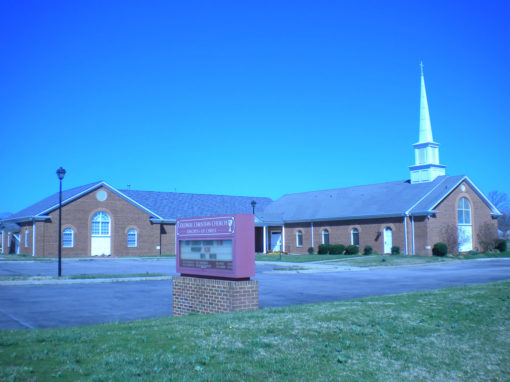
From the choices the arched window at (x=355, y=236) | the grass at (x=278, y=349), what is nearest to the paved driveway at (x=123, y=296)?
the grass at (x=278, y=349)

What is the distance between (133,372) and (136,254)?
41.5m

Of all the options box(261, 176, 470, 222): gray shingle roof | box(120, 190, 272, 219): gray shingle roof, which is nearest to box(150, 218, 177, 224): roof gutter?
box(120, 190, 272, 219): gray shingle roof

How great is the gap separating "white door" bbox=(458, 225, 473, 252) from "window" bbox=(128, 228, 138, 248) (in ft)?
92.4

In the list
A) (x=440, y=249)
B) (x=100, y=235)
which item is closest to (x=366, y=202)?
(x=440, y=249)

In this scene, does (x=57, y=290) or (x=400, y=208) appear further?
(x=400, y=208)

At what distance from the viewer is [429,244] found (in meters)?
37.4

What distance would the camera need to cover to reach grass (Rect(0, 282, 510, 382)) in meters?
5.89

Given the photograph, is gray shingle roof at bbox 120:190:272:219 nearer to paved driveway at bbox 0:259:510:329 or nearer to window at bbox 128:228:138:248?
window at bbox 128:228:138:248

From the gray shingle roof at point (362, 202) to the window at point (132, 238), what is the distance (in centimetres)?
1264

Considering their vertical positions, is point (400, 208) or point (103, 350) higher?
point (400, 208)

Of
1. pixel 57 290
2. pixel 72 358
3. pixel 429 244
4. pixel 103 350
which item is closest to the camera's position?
pixel 72 358

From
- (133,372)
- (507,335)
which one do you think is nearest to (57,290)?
(133,372)

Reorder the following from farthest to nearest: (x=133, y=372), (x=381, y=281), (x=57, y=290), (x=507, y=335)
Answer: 1. (x=381, y=281)
2. (x=57, y=290)
3. (x=507, y=335)
4. (x=133, y=372)

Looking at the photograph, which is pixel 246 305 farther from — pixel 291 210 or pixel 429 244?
pixel 291 210
